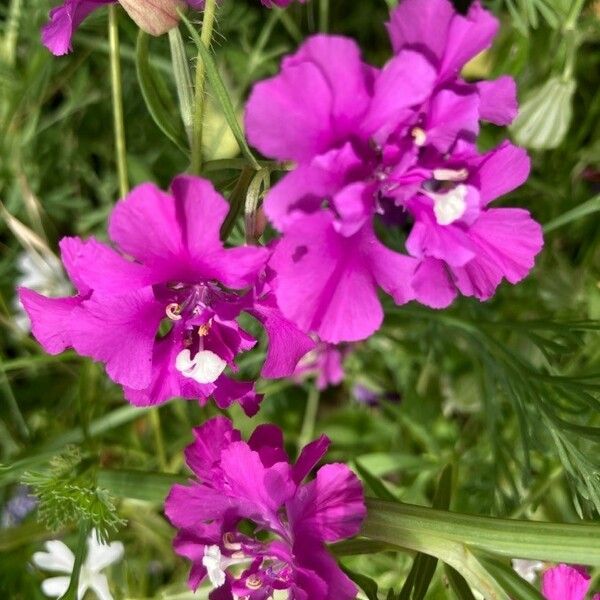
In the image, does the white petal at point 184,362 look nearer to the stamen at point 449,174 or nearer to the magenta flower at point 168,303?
the magenta flower at point 168,303

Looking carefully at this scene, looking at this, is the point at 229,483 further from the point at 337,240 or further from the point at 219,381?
the point at 337,240

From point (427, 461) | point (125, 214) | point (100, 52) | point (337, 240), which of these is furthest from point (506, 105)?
point (100, 52)

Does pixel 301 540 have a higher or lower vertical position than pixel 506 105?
lower

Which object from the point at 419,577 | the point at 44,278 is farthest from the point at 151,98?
the point at 44,278

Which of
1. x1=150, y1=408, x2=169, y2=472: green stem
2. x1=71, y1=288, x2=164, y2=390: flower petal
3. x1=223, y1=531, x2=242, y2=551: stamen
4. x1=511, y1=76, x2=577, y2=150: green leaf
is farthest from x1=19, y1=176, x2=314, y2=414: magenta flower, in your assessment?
x1=511, y1=76, x2=577, y2=150: green leaf

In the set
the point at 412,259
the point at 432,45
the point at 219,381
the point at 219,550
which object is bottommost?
the point at 219,550

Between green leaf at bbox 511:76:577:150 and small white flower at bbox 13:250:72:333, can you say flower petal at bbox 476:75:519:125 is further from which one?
small white flower at bbox 13:250:72:333

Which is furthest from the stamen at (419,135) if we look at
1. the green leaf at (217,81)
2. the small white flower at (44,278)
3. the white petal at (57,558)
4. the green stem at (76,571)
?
the small white flower at (44,278)
